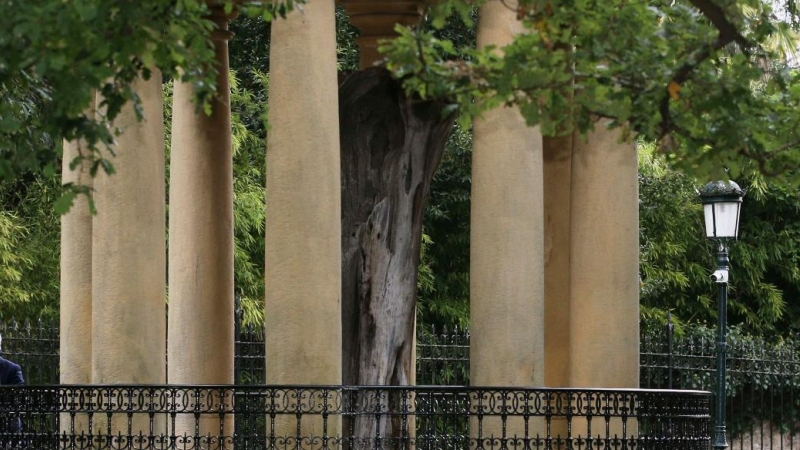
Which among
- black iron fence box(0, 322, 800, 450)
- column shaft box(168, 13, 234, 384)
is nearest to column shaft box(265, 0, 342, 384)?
column shaft box(168, 13, 234, 384)

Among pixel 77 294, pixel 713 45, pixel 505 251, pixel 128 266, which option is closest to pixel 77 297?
pixel 77 294

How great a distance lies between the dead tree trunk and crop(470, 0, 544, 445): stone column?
2077 millimetres

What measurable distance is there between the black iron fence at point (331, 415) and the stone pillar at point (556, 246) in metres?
5.57

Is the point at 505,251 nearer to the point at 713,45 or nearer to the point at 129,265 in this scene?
the point at 129,265

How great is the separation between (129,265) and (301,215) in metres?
3.10

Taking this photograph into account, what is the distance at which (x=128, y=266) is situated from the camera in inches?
1108

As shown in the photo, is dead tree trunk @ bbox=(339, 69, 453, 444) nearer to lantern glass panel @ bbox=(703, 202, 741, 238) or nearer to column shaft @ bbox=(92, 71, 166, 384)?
column shaft @ bbox=(92, 71, 166, 384)

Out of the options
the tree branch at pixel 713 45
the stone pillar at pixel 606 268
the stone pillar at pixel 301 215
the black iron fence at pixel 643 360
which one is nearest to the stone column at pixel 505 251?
the stone pillar at pixel 606 268

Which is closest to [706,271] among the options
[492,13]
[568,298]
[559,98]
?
[568,298]

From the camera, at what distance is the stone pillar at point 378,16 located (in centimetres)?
3353

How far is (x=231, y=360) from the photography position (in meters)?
34.3

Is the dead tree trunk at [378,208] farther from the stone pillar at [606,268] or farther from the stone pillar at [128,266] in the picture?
the stone pillar at [128,266]

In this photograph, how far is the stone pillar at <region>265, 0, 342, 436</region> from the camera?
27128mm

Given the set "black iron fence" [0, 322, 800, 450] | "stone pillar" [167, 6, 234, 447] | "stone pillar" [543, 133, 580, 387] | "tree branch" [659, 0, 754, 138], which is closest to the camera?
"tree branch" [659, 0, 754, 138]
